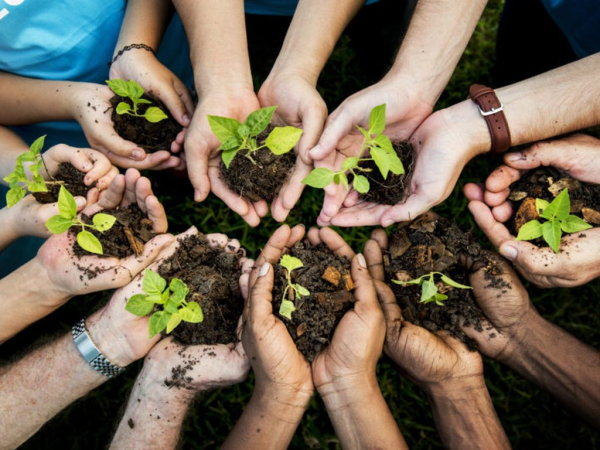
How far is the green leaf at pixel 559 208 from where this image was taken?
220 cm

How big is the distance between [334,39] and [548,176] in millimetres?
1615

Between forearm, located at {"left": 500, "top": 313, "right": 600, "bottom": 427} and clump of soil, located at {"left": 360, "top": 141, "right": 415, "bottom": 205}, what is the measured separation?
3.69 feet

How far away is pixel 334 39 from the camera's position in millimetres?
2850

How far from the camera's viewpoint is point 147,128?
9.18 feet

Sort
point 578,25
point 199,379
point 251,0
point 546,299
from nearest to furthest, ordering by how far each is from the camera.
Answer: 1. point 199,379
2. point 578,25
3. point 251,0
4. point 546,299

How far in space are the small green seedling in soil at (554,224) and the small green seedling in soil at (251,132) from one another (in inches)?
53.5

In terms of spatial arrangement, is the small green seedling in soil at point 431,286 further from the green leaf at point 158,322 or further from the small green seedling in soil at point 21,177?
the small green seedling in soil at point 21,177

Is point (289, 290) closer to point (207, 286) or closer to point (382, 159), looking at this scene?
point (207, 286)

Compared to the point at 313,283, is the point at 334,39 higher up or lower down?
higher up

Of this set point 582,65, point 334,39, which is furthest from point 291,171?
point 582,65

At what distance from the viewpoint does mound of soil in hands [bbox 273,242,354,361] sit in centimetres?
239

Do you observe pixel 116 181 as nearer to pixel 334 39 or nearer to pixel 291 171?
pixel 291 171

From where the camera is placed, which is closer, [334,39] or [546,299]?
[334,39]

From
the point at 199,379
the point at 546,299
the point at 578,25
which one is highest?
the point at 578,25
